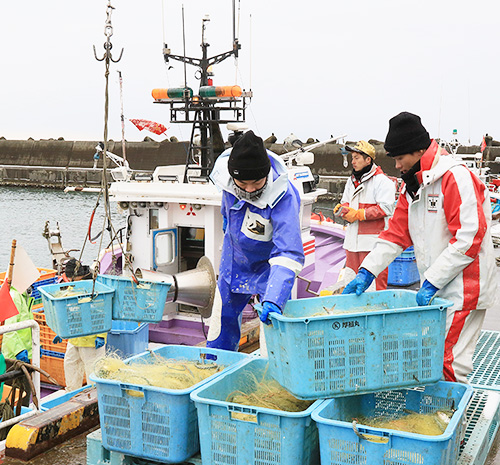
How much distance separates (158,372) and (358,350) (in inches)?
41.6

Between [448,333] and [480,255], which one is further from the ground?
[480,255]

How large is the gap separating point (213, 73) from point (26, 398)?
506 cm

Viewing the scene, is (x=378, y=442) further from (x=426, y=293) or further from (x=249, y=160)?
(x=249, y=160)

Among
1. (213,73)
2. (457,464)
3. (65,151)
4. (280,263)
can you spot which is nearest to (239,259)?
(280,263)

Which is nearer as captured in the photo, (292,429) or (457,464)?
(292,429)

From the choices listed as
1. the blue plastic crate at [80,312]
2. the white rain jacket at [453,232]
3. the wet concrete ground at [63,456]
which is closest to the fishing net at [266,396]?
the white rain jacket at [453,232]

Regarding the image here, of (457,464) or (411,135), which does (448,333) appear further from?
(411,135)

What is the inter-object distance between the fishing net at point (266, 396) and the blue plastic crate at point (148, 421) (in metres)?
0.22

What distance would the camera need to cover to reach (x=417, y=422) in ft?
9.20

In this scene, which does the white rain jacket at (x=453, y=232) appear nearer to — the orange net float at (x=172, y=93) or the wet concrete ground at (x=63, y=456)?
the wet concrete ground at (x=63, y=456)

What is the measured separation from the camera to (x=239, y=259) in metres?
3.87

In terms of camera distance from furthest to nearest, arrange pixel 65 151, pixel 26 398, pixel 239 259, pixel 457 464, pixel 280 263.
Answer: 1. pixel 65 151
2. pixel 26 398
3. pixel 239 259
4. pixel 280 263
5. pixel 457 464

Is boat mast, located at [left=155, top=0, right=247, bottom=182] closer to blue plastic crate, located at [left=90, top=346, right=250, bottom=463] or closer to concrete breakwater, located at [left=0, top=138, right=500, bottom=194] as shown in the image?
blue plastic crate, located at [left=90, top=346, right=250, bottom=463]

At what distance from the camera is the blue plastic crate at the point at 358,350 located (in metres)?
2.70
